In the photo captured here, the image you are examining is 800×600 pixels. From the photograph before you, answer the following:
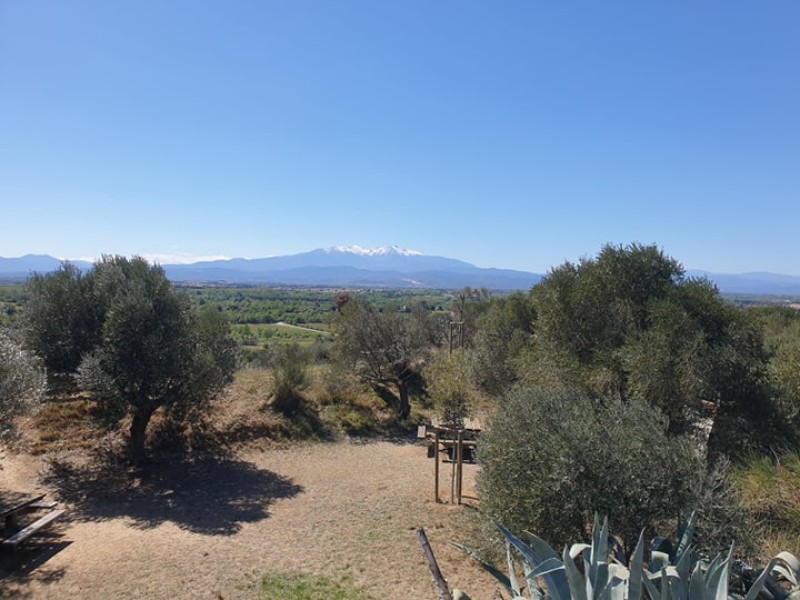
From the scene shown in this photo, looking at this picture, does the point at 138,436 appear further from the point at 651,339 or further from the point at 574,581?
the point at 651,339

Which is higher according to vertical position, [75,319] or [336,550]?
[75,319]

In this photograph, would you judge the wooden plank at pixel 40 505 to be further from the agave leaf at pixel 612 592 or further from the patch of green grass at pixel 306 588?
the agave leaf at pixel 612 592

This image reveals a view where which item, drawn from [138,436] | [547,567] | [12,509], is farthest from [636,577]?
[138,436]

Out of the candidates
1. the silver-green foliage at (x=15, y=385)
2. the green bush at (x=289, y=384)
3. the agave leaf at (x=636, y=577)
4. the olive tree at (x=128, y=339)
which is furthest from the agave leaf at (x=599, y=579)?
the green bush at (x=289, y=384)

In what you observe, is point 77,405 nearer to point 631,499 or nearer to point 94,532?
point 94,532

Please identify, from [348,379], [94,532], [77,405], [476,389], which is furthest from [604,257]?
[77,405]

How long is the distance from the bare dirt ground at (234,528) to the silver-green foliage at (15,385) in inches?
106

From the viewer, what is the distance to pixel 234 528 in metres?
10.6

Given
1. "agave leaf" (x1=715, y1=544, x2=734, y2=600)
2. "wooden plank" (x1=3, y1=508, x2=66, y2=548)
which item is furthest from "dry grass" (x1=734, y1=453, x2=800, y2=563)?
"wooden plank" (x1=3, y1=508, x2=66, y2=548)

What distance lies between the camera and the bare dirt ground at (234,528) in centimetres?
807

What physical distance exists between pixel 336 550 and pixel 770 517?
7317 millimetres

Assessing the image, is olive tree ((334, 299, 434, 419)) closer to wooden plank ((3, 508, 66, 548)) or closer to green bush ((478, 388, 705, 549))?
wooden plank ((3, 508, 66, 548))

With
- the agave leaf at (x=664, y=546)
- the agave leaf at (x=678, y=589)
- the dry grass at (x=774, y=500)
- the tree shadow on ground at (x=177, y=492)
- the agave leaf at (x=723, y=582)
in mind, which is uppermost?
the agave leaf at (x=723, y=582)

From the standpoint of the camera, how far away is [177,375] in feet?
43.1
